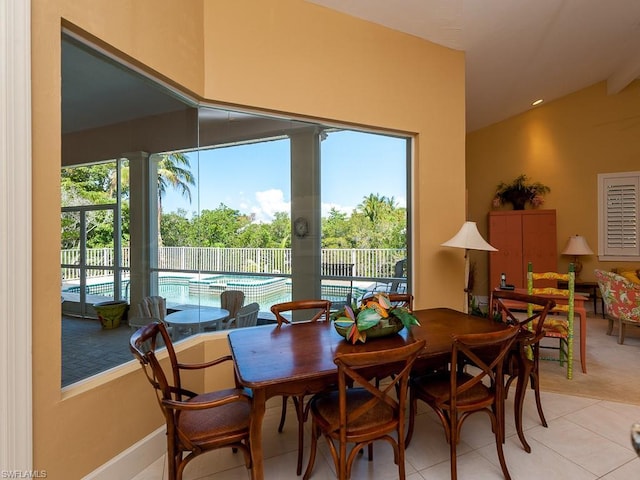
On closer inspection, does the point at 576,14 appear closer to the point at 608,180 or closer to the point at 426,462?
the point at 608,180

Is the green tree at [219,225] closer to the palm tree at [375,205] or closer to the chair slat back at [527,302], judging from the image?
the palm tree at [375,205]

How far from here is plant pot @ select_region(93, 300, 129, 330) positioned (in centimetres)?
225

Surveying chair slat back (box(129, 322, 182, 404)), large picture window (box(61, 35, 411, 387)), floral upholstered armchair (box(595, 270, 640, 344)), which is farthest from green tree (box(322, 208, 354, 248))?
floral upholstered armchair (box(595, 270, 640, 344))

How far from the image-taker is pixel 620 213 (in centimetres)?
564

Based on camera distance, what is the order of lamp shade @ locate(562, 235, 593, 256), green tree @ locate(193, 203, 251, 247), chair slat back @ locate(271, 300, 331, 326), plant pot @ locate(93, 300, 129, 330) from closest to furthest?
plant pot @ locate(93, 300, 129, 330)
chair slat back @ locate(271, 300, 331, 326)
green tree @ locate(193, 203, 251, 247)
lamp shade @ locate(562, 235, 593, 256)

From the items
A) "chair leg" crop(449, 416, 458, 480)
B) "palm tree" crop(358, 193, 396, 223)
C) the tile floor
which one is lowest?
the tile floor

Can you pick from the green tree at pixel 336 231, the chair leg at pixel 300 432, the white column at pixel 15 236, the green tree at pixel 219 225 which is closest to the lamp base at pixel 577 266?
the green tree at pixel 336 231

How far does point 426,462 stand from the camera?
6.59 feet

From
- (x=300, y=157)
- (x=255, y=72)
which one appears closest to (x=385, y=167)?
(x=300, y=157)

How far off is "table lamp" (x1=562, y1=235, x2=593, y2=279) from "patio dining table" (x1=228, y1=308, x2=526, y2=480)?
14.9 feet

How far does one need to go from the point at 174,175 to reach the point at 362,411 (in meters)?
2.38

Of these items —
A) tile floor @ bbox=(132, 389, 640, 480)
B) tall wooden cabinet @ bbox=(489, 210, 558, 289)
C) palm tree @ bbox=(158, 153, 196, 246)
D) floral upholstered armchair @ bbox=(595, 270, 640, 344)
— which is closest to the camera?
tile floor @ bbox=(132, 389, 640, 480)

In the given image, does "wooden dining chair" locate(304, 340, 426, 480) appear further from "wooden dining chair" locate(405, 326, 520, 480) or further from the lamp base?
the lamp base

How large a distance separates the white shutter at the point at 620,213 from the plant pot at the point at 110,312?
735 centimetres
